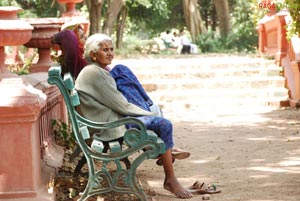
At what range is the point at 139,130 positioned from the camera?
210 inches

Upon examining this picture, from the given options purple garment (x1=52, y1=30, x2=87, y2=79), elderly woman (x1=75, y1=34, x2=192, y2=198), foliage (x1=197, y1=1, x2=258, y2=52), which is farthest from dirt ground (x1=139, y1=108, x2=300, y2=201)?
foliage (x1=197, y1=1, x2=258, y2=52)

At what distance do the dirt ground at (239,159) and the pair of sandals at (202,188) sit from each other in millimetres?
74

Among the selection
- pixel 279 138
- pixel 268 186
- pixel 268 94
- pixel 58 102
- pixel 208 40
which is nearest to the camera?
pixel 268 186

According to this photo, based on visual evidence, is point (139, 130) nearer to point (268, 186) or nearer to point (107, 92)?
point (107, 92)

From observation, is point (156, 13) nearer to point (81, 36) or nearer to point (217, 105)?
point (217, 105)

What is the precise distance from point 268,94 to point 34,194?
956 centimetres

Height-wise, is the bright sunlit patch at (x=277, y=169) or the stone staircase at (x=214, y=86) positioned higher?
the bright sunlit patch at (x=277, y=169)

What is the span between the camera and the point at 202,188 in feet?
19.6

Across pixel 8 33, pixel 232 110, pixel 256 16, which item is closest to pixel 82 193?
pixel 8 33

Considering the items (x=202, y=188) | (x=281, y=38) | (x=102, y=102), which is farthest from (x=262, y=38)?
(x=102, y=102)

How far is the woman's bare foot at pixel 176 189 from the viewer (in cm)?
580

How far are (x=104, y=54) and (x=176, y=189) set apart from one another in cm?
120

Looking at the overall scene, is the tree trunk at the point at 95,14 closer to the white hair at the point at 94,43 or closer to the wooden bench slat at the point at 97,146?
the white hair at the point at 94,43

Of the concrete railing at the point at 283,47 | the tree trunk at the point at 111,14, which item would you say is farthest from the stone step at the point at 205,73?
the tree trunk at the point at 111,14
